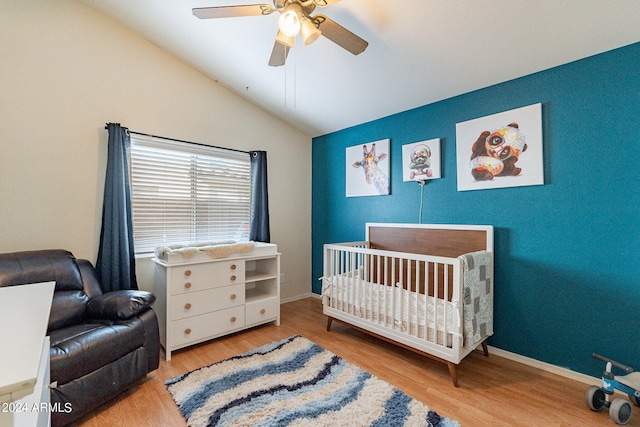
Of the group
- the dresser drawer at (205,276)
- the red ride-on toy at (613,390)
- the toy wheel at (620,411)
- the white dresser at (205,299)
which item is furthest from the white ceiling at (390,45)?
the toy wheel at (620,411)

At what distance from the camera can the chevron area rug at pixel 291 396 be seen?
61.3 inches

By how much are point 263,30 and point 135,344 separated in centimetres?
247

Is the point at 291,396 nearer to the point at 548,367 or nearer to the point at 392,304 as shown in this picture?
the point at 392,304

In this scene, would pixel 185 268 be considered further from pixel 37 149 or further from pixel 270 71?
pixel 270 71

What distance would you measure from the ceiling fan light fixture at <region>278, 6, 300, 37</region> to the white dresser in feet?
6.09

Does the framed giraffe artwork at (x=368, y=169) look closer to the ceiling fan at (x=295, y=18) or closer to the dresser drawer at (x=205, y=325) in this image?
the ceiling fan at (x=295, y=18)

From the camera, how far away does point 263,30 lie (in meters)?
2.20

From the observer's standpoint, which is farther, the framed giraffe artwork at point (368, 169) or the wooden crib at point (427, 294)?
the framed giraffe artwork at point (368, 169)

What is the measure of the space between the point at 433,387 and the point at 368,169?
2.18 m

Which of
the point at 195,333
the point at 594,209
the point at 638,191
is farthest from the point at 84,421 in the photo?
Answer: the point at 638,191

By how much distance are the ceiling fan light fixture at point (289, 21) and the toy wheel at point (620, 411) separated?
2.71 metres

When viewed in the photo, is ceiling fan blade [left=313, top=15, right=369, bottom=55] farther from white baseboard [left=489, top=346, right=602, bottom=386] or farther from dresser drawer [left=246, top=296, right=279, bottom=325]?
white baseboard [left=489, top=346, right=602, bottom=386]

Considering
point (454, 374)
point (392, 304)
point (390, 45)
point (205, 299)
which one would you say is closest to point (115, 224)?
point (205, 299)

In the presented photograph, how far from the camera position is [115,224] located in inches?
91.8
